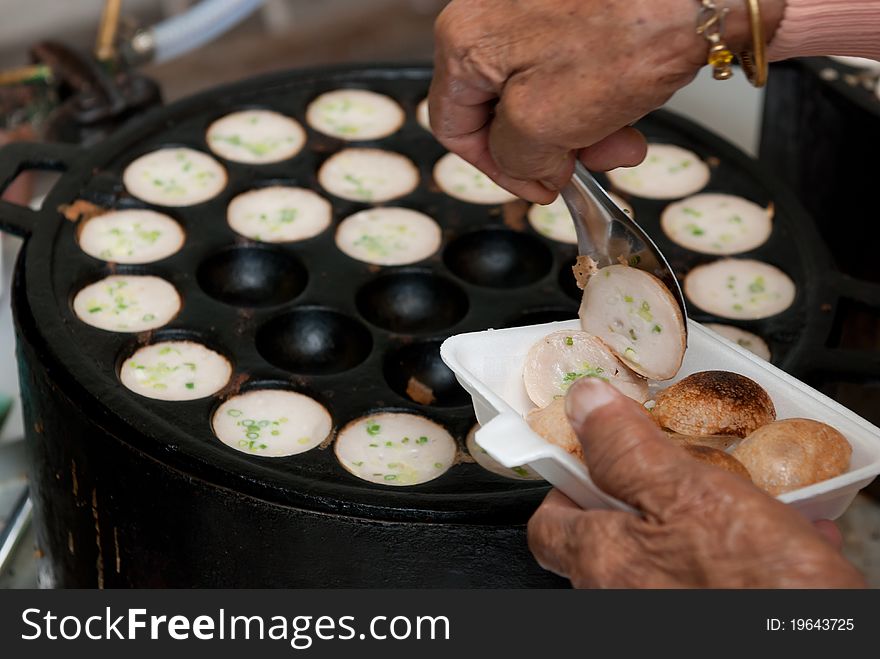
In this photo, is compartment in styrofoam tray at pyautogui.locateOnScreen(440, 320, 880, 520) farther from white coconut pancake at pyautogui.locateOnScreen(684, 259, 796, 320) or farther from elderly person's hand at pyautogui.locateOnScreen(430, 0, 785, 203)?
white coconut pancake at pyautogui.locateOnScreen(684, 259, 796, 320)

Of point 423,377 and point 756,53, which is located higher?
point 756,53

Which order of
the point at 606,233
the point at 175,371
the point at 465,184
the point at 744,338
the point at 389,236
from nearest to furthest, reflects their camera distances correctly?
the point at 606,233, the point at 175,371, the point at 744,338, the point at 389,236, the point at 465,184

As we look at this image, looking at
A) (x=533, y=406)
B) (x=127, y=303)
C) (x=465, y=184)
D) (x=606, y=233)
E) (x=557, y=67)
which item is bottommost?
(x=465, y=184)

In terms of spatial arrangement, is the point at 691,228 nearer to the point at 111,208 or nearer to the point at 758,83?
the point at 758,83

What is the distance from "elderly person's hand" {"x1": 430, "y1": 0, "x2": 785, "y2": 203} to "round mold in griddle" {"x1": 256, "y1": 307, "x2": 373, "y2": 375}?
2.70ft

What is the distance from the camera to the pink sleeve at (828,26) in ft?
6.59

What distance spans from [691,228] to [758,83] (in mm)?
1390

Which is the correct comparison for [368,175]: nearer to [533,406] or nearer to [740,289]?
[740,289]

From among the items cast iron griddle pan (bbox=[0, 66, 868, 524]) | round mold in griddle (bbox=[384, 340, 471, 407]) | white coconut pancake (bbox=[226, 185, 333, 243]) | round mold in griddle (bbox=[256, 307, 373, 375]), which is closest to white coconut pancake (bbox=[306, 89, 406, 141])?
cast iron griddle pan (bbox=[0, 66, 868, 524])

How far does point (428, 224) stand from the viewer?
3.38 m

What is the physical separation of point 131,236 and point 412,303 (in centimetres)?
78

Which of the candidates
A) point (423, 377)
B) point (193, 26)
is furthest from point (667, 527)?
point (193, 26)

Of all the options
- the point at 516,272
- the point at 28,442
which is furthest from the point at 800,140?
the point at 28,442

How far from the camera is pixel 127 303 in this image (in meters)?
3.01
